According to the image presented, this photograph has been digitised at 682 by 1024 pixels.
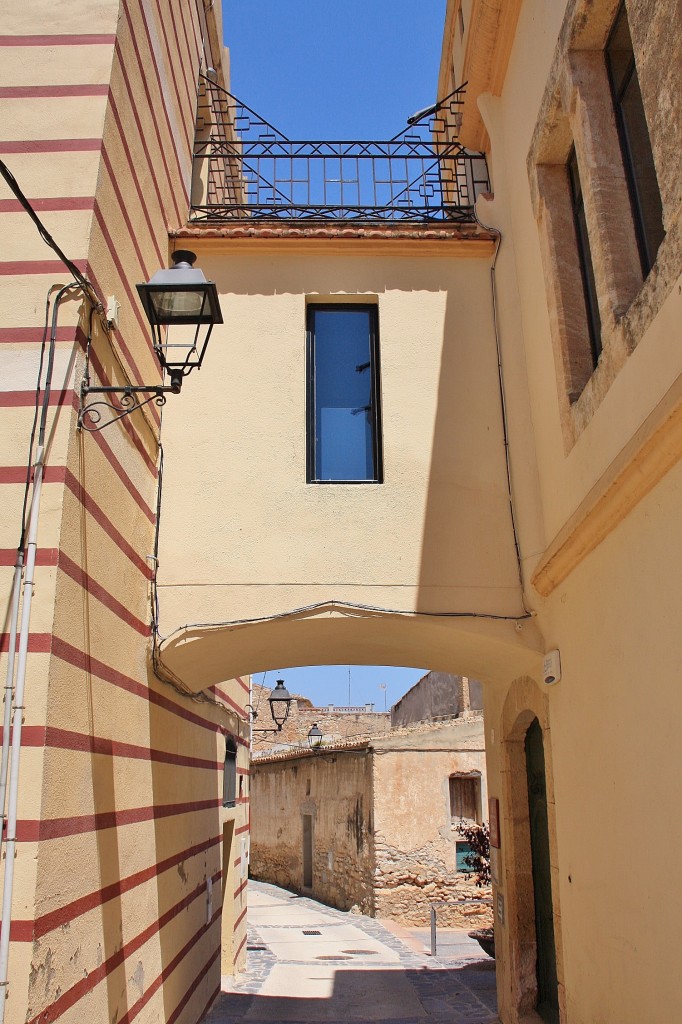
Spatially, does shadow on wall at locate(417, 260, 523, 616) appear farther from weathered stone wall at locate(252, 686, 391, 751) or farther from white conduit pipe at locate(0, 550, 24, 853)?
weathered stone wall at locate(252, 686, 391, 751)

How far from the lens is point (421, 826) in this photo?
15.5m

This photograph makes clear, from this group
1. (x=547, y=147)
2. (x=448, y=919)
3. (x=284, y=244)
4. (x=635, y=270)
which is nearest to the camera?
(x=635, y=270)

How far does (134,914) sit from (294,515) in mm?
2647

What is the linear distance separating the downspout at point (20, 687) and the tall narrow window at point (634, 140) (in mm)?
3090

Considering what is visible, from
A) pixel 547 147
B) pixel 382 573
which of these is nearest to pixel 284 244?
pixel 547 147

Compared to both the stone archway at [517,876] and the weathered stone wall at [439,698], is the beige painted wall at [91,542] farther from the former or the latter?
the weathered stone wall at [439,698]

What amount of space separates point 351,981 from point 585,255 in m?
8.81

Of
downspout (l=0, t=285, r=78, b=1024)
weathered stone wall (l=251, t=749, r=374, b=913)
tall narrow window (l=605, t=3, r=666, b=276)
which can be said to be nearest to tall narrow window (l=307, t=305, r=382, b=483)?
tall narrow window (l=605, t=3, r=666, b=276)

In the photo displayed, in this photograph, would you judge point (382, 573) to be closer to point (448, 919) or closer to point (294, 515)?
point (294, 515)

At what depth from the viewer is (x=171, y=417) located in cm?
579

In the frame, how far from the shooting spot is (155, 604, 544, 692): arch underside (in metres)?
5.36

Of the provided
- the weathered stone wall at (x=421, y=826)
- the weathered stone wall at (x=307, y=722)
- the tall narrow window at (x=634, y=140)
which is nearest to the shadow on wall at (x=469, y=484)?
the tall narrow window at (x=634, y=140)

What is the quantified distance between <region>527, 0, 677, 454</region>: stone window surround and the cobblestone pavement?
228 inches

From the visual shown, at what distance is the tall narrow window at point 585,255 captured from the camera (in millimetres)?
4938
